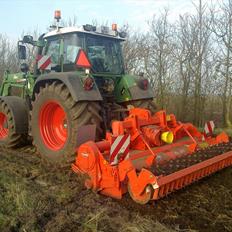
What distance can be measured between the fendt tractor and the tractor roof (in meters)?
0.02

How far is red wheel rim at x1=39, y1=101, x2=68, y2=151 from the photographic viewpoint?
18.2ft

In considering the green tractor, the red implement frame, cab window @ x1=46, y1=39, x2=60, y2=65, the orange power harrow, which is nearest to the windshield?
the green tractor

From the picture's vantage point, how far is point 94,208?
3.57 meters

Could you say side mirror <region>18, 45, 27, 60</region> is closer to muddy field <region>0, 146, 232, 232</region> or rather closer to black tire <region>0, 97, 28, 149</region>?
black tire <region>0, 97, 28, 149</region>

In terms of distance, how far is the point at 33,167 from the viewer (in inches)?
203

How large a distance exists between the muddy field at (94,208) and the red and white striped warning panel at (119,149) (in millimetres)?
457

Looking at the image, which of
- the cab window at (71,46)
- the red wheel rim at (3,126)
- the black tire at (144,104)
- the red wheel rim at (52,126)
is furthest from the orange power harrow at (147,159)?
the red wheel rim at (3,126)

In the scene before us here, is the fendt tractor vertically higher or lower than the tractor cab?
lower

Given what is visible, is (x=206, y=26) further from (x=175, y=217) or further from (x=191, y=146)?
(x=175, y=217)

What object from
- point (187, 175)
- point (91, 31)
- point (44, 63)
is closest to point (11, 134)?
point (44, 63)

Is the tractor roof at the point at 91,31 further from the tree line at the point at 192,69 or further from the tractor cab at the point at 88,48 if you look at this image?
the tree line at the point at 192,69

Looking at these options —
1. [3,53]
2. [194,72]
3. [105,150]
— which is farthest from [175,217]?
[3,53]

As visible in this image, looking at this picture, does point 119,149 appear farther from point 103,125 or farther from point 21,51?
point 21,51

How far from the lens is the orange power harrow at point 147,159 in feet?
11.9
